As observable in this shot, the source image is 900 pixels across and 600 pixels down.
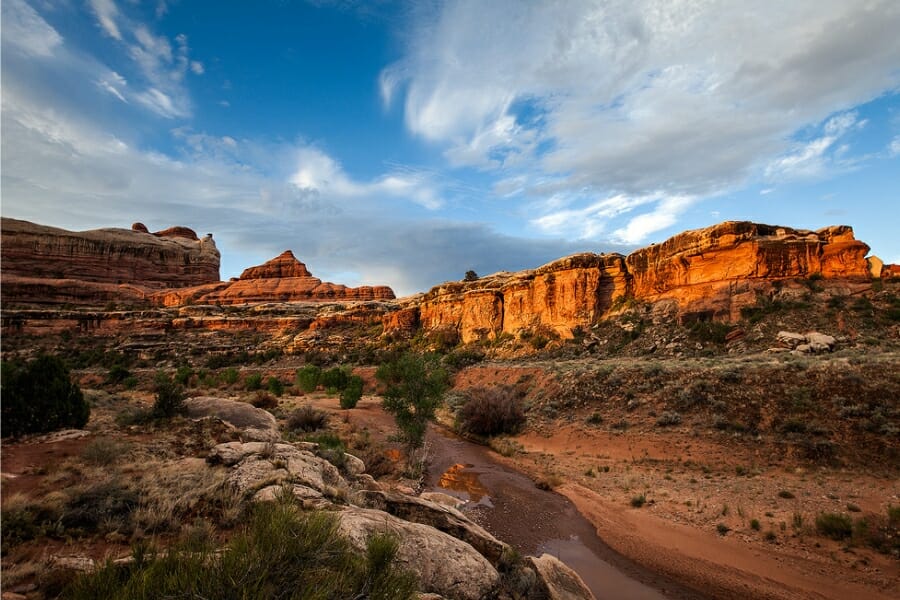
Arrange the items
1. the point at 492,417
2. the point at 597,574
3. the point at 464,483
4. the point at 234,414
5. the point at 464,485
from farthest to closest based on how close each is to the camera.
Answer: the point at 492,417
the point at 464,483
the point at 464,485
the point at 234,414
the point at 597,574

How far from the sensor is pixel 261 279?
273 ft

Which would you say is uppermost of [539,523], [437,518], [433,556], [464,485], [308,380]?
[433,556]

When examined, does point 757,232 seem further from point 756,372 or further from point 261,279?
point 261,279

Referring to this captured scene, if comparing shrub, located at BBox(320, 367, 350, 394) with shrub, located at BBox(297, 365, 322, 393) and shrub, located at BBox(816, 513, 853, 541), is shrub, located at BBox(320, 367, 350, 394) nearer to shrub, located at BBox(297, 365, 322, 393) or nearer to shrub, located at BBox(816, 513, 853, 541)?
shrub, located at BBox(297, 365, 322, 393)

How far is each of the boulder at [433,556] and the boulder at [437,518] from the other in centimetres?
72

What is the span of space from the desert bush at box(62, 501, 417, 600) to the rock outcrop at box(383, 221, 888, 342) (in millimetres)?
32854

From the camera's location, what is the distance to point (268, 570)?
2627 mm

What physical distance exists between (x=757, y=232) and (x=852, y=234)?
5.62 meters

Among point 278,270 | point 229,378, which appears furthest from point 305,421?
point 278,270

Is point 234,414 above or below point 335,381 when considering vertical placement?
above

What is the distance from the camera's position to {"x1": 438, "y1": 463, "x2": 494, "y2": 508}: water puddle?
1333 cm

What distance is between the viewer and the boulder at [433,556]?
5090 millimetres

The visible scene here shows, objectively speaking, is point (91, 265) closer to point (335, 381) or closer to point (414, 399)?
point (335, 381)

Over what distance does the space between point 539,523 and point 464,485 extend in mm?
3770
